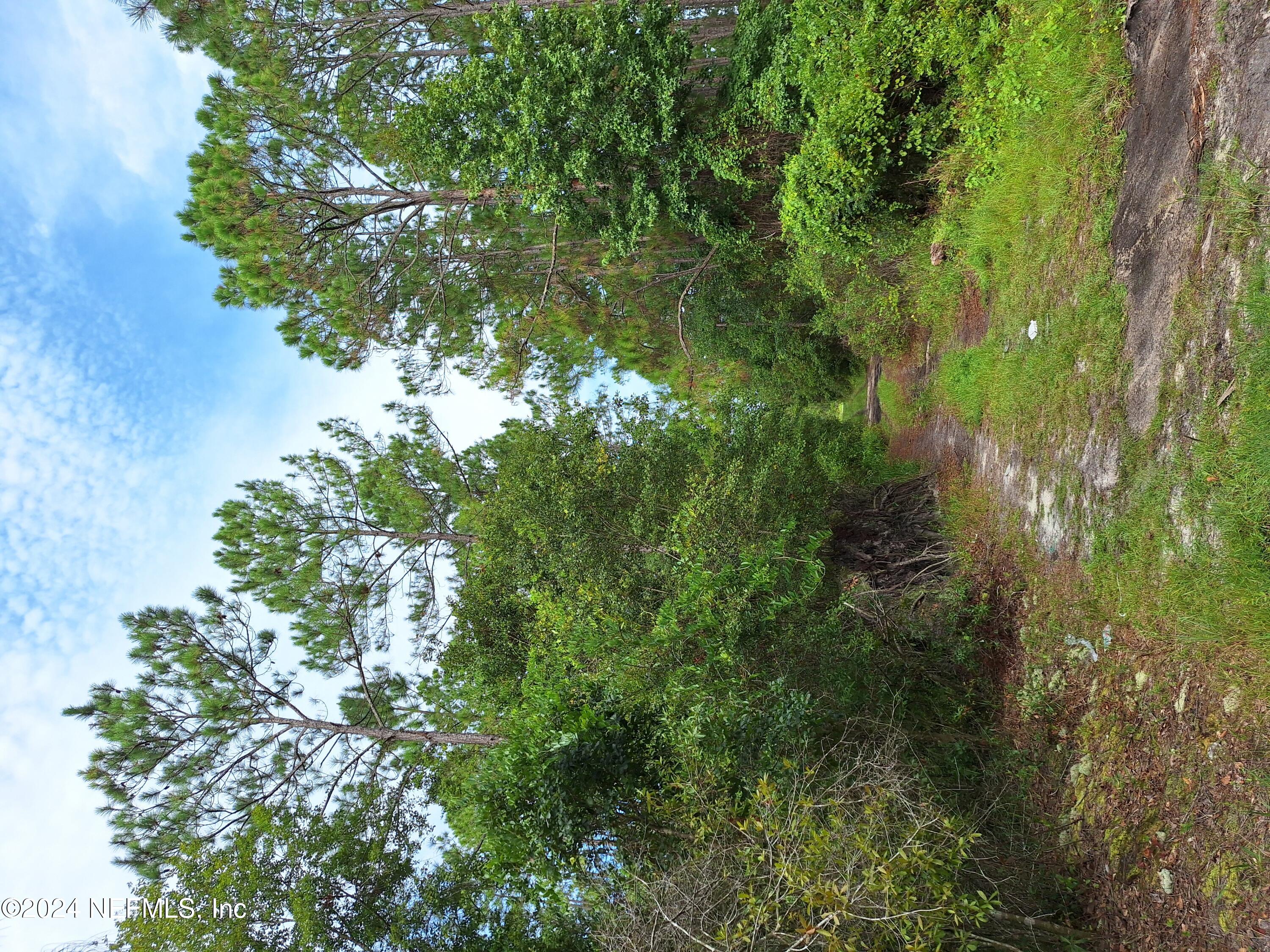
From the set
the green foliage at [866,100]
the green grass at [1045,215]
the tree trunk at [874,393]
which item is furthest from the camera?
the tree trunk at [874,393]

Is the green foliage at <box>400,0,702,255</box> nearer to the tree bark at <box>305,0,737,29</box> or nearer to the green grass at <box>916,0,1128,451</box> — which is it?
the tree bark at <box>305,0,737,29</box>

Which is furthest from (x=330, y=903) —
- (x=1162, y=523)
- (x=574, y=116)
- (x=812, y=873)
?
(x=574, y=116)

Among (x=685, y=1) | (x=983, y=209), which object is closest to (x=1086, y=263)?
(x=983, y=209)

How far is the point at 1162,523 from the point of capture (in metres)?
4.95

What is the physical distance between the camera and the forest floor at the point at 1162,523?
424 cm

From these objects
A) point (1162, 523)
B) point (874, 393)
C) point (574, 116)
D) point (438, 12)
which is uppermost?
point (438, 12)

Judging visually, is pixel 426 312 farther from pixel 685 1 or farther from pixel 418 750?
pixel 418 750

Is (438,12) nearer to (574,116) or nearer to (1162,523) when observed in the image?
(574,116)

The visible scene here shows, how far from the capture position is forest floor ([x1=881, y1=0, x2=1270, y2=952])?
4.24 m

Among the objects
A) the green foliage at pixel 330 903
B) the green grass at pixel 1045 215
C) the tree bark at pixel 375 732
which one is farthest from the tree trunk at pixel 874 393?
the green foliage at pixel 330 903

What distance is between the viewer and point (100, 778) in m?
9.91

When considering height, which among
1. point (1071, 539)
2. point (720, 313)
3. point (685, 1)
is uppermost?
point (685, 1)

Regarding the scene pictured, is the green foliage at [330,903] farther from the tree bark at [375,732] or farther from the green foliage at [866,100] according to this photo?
the green foliage at [866,100]

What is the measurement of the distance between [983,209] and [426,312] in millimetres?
9411
